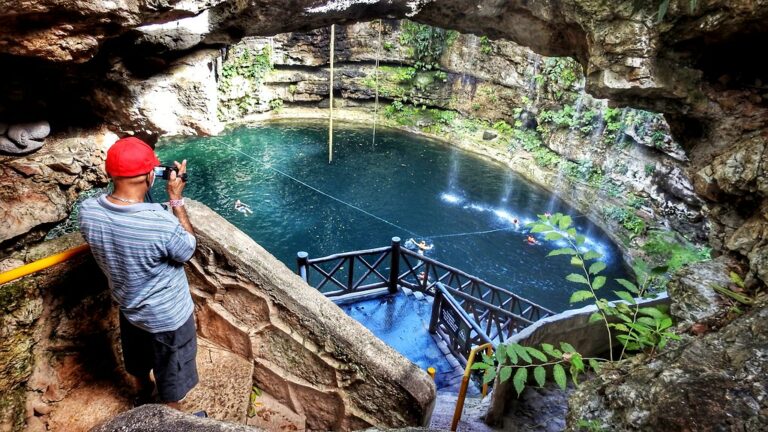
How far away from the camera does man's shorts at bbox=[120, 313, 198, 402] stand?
2.33m

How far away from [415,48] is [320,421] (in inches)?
853

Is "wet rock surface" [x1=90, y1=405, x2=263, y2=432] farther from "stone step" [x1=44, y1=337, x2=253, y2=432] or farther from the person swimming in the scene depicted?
the person swimming

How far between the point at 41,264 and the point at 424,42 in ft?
70.3

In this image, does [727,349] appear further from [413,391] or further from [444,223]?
[444,223]

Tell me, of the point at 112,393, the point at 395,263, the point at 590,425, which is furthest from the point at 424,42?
the point at 590,425

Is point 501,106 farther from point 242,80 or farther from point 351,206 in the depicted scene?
point 242,80

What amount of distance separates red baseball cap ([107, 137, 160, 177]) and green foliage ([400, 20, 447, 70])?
21.0m

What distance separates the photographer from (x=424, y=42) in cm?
2139

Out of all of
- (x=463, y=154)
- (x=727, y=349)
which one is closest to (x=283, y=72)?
(x=463, y=154)

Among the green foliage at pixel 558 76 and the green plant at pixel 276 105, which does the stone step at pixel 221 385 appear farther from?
the green plant at pixel 276 105

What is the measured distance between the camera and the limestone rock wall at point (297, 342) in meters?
2.59

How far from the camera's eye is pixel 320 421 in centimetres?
285

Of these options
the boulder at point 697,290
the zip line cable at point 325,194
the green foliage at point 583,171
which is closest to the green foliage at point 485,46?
the green foliage at point 583,171

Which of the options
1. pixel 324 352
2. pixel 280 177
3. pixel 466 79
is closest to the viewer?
pixel 324 352
